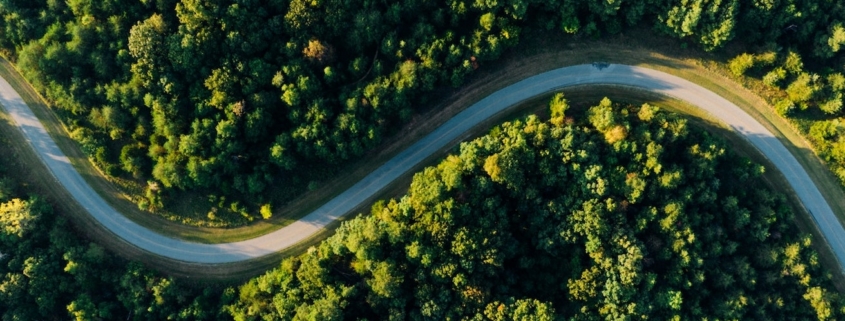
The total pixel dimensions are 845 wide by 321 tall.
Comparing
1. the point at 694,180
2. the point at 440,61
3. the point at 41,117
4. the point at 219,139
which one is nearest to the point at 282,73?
the point at 219,139

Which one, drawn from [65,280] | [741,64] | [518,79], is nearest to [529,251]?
[518,79]

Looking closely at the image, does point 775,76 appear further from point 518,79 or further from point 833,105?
point 518,79

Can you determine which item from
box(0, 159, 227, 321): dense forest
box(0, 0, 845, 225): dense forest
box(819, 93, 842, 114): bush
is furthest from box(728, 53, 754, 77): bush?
box(0, 159, 227, 321): dense forest

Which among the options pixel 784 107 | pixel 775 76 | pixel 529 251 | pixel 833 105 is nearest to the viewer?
pixel 833 105

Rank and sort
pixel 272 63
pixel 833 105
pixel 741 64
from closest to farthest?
pixel 272 63 → pixel 833 105 → pixel 741 64

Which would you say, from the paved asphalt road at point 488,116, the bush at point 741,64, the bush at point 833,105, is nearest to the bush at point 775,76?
the bush at point 741,64

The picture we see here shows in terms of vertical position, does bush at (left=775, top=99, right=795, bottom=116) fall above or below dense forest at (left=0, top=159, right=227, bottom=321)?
above

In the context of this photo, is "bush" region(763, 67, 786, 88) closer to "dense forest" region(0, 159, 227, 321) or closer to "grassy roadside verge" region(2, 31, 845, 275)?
"grassy roadside verge" region(2, 31, 845, 275)
